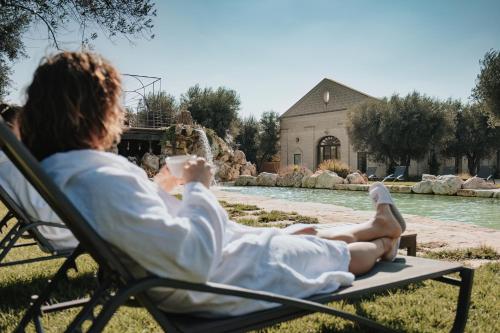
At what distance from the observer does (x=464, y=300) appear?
1904 mm

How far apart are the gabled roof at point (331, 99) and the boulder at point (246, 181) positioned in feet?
40.2

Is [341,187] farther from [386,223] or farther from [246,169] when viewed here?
[386,223]

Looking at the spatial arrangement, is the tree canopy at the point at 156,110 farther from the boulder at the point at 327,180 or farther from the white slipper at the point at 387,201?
the white slipper at the point at 387,201

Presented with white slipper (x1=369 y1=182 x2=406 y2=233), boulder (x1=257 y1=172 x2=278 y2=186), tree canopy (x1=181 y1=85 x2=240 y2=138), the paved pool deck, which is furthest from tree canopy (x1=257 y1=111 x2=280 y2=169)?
white slipper (x1=369 y1=182 x2=406 y2=233)

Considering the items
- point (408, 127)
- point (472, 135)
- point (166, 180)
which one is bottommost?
point (166, 180)

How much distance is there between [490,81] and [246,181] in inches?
422

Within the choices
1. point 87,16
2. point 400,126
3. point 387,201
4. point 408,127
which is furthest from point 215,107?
point 387,201

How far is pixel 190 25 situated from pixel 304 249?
12411mm

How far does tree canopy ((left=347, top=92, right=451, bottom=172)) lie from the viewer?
23.0 meters

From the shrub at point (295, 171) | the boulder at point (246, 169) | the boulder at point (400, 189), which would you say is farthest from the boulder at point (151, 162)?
the boulder at point (400, 189)

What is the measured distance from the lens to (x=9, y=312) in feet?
7.40

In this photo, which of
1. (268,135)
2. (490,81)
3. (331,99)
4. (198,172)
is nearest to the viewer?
(198,172)

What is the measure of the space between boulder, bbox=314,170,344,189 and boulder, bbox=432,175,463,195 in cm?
394

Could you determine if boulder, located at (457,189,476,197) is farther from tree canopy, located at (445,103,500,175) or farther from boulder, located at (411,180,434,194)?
tree canopy, located at (445,103,500,175)
